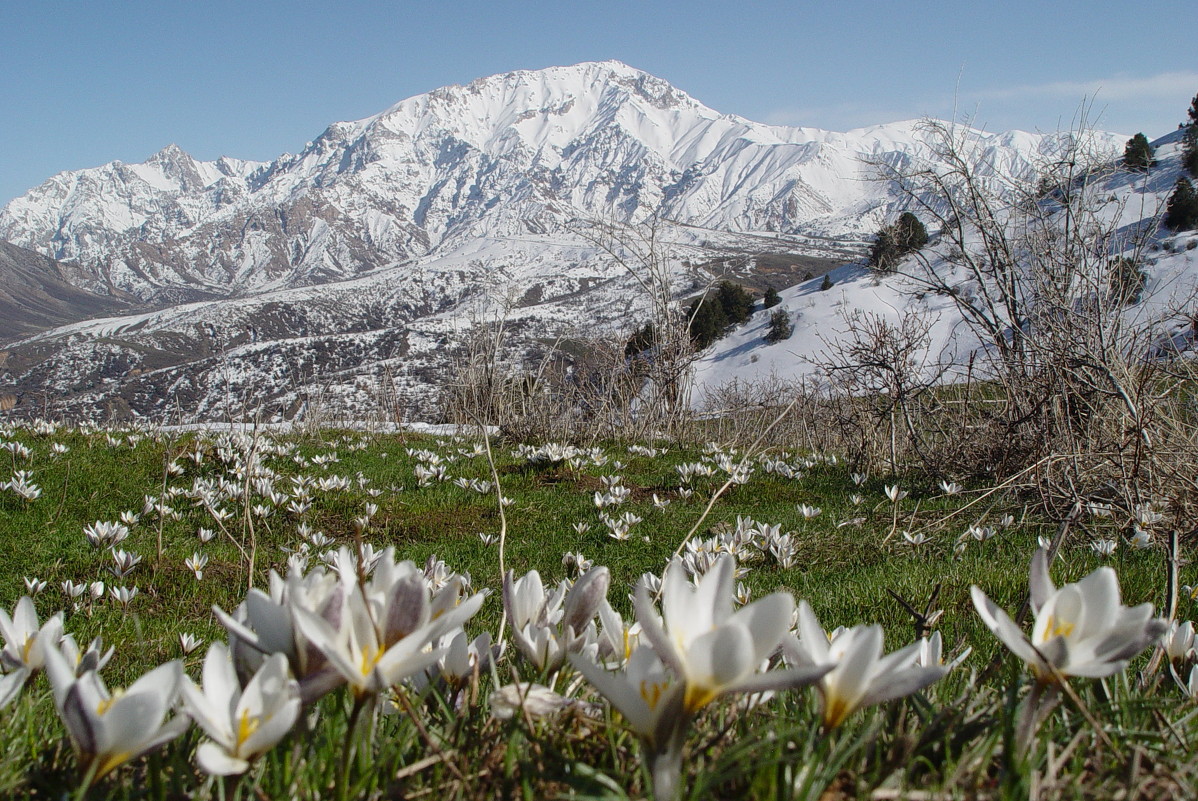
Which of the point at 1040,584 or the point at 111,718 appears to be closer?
the point at 111,718

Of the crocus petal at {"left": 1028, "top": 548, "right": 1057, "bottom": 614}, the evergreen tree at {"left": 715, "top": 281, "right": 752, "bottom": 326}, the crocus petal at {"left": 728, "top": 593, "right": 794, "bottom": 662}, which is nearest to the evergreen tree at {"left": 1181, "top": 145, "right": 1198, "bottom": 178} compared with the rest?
the evergreen tree at {"left": 715, "top": 281, "right": 752, "bottom": 326}

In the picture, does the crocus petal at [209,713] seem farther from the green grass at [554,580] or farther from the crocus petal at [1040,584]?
the crocus petal at [1040,584]

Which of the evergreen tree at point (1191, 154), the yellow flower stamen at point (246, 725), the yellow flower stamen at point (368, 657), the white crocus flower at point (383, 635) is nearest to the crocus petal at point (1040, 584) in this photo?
the white crocus flower at point (383, 635)

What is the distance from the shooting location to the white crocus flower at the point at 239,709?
763mm

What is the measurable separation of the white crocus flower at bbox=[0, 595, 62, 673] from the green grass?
9 centimetres

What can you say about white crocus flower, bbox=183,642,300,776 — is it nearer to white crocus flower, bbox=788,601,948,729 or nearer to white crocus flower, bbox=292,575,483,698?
white crocus flower, bbox=292,575,483,698

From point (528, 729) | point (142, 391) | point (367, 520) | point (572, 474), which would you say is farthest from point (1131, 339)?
point (142, 391)

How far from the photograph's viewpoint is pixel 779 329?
145 feet

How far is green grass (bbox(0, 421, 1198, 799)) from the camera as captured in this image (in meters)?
0.91

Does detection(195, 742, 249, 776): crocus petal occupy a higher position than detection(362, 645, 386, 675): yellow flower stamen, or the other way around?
detection(362, 645, 386, 675): yellow flower stamen

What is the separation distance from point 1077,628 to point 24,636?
1.60m

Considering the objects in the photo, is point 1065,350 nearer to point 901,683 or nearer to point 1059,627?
point 1059,627

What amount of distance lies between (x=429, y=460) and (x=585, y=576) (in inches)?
251

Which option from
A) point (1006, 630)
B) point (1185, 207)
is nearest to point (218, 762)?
point (1006, 630)
